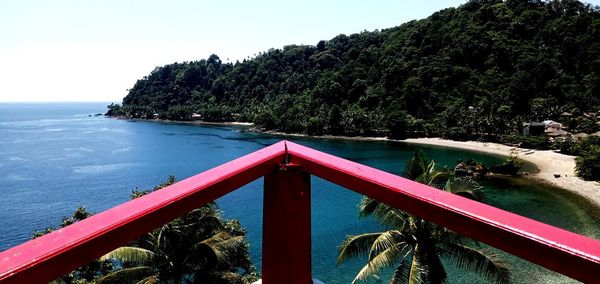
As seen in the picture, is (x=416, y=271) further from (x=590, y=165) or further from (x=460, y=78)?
(x=460, y=78)

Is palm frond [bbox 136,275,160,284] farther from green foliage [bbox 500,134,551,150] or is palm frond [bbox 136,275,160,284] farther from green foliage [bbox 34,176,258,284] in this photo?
green foliage [bbox 500,134,551,150]

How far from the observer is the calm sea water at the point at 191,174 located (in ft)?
96.7

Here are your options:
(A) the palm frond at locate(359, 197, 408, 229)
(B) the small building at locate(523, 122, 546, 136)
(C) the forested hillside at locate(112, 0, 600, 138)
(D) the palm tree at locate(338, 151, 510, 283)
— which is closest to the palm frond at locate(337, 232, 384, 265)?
(D) the palm tree at locate(338, 151, 510, 283)

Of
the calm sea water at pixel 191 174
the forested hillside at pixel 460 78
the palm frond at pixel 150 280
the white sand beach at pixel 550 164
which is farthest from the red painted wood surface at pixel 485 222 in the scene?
the forested hillside at pixel 460 78

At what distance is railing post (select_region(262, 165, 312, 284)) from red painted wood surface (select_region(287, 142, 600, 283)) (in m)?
0.14

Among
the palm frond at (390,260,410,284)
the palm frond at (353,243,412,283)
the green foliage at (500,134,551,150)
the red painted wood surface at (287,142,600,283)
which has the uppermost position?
the red painted wood surface at (287,142,600,283)

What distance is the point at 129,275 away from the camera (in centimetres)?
1107

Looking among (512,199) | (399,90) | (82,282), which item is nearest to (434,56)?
(399,90)

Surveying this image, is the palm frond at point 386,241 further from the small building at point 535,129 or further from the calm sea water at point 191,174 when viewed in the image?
the small building at point 535,129

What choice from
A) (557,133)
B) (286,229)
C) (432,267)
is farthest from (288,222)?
(557,133)

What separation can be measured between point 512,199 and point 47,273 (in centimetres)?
4105

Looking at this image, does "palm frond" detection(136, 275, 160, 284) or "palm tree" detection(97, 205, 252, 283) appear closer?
"palm frond" detection(136, 275, 160, 284)

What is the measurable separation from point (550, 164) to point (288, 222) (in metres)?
55.2

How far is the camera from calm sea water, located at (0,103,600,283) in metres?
29.5
